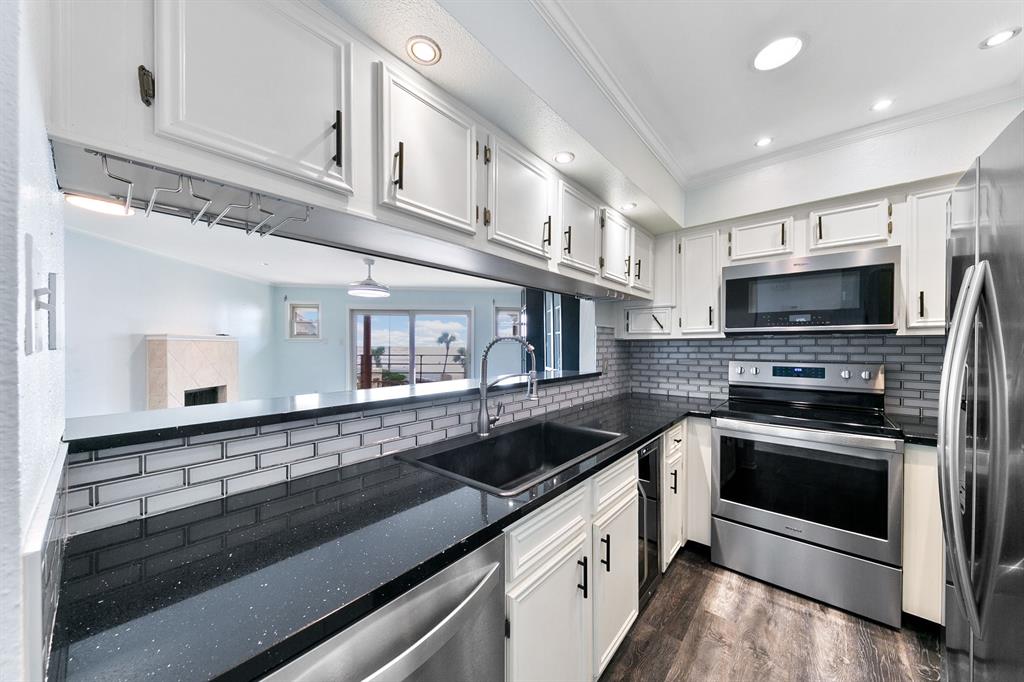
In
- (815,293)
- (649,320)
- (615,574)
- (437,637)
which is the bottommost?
(615,574)

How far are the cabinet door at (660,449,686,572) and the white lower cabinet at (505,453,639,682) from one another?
0.44 m

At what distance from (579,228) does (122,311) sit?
4.40 m

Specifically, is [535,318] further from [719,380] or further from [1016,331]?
[1016,331]

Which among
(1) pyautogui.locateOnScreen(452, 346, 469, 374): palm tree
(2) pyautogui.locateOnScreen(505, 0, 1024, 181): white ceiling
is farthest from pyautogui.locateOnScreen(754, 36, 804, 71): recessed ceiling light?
(1) pyautogui.locateOnScreen(452, 346, 469, 374): palm tree

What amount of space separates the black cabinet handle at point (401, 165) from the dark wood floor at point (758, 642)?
199 cm

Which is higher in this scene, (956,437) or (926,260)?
(926,260)

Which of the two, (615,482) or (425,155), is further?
(615,482)

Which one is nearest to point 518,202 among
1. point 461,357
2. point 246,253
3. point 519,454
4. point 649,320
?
point 519,454

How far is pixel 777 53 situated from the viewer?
154 centimetres

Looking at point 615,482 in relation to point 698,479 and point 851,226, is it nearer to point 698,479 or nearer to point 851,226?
point 698,479

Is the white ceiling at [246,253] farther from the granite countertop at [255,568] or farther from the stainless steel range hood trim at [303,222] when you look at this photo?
the granite countertop at [255,568]

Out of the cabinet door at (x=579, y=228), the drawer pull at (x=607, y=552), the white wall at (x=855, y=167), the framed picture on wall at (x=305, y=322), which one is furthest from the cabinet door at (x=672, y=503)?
the framed picture on wall at (x=305, y=322)

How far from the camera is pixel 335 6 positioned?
958 mm

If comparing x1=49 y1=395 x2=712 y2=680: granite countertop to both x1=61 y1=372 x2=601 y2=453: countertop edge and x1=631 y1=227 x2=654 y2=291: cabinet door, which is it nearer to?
x1=61 y1=372 x2=601 y2=453: countertop edge
